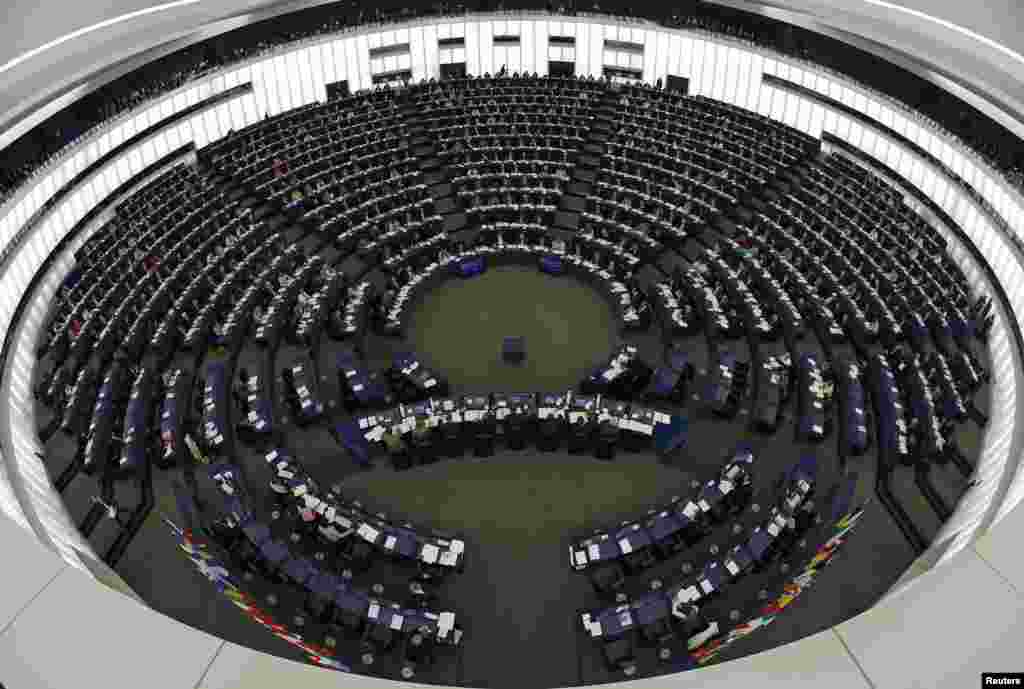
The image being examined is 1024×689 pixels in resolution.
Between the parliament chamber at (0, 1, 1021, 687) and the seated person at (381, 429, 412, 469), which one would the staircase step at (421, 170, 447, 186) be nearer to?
the parliament chamber at (0, 1, 1021, 687)

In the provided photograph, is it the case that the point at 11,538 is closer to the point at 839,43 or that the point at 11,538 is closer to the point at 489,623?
the point at 489,623

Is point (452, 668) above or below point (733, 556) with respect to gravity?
below

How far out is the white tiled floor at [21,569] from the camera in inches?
441

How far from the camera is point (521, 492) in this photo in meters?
21.5

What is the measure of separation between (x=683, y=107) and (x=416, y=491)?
25.6 meters

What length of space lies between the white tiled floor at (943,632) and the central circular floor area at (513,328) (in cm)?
1496

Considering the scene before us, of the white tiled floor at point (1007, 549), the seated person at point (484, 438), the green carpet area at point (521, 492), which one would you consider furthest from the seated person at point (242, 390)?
the white tiled floor at point (1007, 549)

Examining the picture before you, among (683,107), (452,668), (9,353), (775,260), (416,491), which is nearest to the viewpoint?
(452,668)

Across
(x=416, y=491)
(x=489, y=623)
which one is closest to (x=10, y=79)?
(x=416, y=491)

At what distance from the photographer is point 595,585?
729 inches

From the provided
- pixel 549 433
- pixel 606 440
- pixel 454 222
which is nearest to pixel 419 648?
pixel 549 433

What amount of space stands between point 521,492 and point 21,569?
1259 centimetres

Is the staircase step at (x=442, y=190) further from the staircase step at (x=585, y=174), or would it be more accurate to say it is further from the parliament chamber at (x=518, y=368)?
the staircase step at (x=585, y=174)

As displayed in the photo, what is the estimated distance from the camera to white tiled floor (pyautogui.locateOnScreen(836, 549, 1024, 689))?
9992mm
